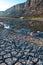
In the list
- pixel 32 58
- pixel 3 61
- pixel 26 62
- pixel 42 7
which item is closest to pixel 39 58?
pixel 32 58

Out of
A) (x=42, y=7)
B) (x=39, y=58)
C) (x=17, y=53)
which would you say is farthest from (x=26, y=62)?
(x=42, y=7)

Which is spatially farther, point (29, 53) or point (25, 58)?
point (29, 53)

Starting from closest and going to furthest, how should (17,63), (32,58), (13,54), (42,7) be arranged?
1. (17,63)
2. (32,58)
3. (13,54)
4. (42,7)

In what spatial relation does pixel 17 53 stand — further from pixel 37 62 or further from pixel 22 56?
pixel 37 62

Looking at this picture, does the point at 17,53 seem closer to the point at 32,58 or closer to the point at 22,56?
the point at 22,56

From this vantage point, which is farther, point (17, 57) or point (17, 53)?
point (17, 53)

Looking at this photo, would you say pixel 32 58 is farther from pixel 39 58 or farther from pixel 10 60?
pixel 10 60

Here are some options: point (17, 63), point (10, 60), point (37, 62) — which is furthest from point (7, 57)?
point (37, 62)

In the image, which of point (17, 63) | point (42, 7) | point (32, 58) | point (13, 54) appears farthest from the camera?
point (42, 7)
